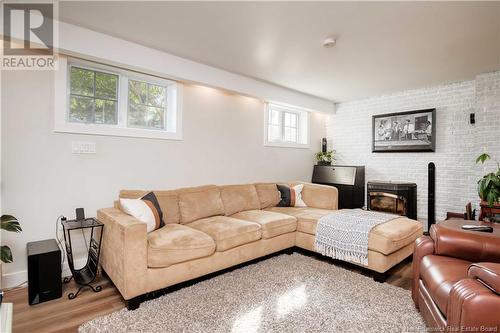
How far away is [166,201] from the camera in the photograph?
2.98 metres

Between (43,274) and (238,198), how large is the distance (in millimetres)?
2169

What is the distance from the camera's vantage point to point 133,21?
7.97 feet

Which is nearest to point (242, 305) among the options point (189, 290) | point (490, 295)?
point (189, 290)

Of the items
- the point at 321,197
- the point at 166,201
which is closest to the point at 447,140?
the point at 321,197

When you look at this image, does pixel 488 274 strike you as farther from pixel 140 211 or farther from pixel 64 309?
pixel 64 309

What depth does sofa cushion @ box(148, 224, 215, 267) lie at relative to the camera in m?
2.19

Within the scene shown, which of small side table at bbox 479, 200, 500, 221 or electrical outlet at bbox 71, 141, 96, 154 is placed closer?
electrical outlet at bbox 71, 141, 96, 154

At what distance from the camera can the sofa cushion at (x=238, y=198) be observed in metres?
3.53

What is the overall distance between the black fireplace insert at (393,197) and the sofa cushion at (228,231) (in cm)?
261

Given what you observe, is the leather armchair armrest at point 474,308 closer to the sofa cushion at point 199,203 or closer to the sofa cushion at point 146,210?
the sofa cushion at point 146,210

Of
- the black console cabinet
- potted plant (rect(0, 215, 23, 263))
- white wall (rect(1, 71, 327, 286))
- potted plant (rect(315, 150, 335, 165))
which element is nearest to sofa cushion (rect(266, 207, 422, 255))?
white wall (rect(1, 71, 327, 286))

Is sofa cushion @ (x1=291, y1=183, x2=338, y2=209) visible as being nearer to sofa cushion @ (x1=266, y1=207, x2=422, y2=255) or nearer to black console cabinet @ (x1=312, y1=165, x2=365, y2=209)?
sofa cushion @ (x1=266, y1=207, x2=422, y2=255)

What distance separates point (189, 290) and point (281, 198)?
2077 mm

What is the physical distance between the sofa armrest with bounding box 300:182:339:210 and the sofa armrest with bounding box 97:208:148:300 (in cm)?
263
